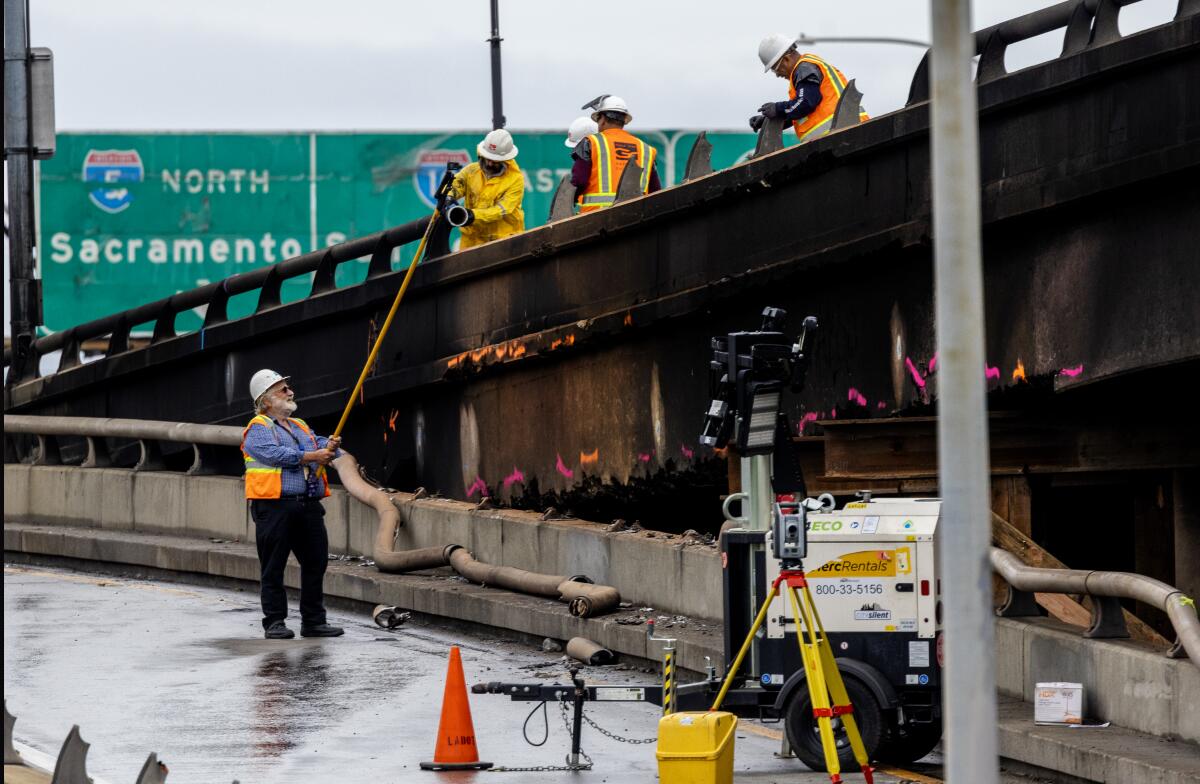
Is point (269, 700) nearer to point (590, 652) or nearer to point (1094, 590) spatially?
point (590, 652)

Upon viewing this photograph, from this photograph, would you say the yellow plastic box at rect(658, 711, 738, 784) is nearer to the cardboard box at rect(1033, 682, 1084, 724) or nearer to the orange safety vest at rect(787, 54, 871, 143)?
the cardboard box at rect(1033, 682, 1084, 724)

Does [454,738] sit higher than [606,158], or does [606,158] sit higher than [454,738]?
[606,158]

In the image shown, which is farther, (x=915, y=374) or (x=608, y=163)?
(x=608, y=163)

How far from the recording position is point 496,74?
84.5ft

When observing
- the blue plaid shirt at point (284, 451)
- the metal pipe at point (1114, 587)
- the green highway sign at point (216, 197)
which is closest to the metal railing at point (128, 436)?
the blue plaid shirt at point (284, 451)

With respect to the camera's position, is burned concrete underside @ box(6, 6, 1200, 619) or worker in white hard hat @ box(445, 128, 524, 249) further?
worker in white hard hat @ box(445, 128, 524, 249)

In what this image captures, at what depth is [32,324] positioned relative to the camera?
25.7 m

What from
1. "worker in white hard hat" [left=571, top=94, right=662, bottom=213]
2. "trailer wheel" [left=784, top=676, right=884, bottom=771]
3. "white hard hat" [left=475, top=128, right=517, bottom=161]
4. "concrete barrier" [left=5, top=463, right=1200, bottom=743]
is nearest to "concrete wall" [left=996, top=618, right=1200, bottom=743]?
"concrete barrier" [left=5, top=463, right=1200, bottom=743]

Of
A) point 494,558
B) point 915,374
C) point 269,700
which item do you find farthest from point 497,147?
point 269,700

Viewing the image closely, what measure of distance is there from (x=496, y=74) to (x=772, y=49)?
32.1ft

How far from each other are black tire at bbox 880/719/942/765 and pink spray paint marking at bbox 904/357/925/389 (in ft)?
12.8

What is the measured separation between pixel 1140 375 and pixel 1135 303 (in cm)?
73

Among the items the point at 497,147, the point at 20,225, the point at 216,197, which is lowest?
the point at 497,147

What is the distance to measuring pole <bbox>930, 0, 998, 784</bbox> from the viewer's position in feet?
20.9
